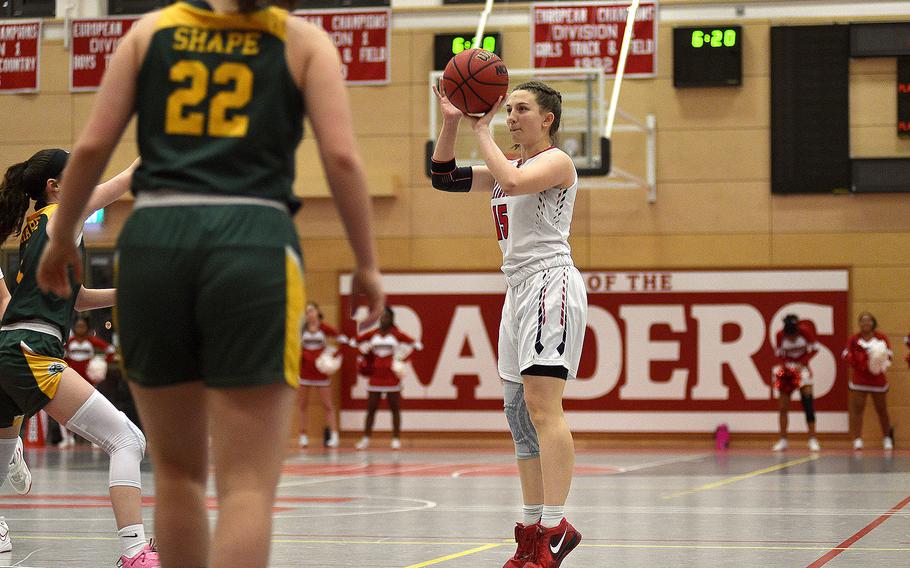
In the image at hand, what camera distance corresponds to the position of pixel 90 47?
2011 centimetres

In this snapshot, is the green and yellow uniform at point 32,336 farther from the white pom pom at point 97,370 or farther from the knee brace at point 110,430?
the white pom pom at point 97,370

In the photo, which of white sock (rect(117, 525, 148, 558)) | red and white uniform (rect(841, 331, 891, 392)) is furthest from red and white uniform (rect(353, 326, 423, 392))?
white sock (rect(117, 525, 148, 558))

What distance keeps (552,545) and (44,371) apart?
2381 mm

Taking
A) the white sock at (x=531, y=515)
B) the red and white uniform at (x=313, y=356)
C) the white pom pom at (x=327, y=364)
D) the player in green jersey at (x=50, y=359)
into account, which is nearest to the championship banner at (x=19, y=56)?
the red and white uniform at (x=313, y=356)

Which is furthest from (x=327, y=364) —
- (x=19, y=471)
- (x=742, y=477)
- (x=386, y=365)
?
(x=19, y=471)

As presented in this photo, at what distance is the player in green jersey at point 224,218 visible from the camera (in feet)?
9.64

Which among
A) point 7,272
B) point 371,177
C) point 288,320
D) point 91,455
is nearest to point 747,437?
point 371,177

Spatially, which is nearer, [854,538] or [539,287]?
[539,287]

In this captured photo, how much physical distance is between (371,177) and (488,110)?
46.6 ft

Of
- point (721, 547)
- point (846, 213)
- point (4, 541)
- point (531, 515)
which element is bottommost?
point (721, 547)

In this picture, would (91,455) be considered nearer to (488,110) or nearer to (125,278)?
(488,110)

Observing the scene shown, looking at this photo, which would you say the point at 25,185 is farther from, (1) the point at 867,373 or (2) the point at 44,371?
(1) the point at 867,373

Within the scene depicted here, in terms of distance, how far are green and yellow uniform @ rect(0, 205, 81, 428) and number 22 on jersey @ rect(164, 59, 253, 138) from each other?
2.76m

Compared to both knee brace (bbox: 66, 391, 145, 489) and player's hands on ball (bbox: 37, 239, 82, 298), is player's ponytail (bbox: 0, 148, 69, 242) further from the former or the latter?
player's hands on ball (bbox: 37, 239, 82, 298)
